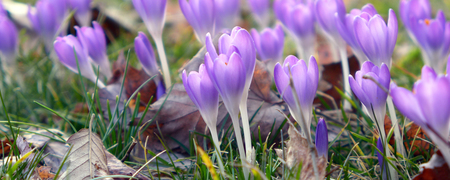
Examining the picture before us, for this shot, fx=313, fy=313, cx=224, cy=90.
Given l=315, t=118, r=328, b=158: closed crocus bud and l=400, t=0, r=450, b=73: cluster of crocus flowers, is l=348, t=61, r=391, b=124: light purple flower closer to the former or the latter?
l=315, t=118, r=328, b=158: closed crocus bud

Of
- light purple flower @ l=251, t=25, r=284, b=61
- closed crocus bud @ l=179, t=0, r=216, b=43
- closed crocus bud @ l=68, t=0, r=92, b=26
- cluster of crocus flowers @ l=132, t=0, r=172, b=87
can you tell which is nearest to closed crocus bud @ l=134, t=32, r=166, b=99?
cluster of crocus flowers @ l=132, t=0, r=172, b=87

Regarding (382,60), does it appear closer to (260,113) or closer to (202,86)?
(260,113)

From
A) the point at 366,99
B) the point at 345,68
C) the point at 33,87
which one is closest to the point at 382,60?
the point at 366,99

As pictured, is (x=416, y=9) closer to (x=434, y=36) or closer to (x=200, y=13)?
(x=434, y=36)

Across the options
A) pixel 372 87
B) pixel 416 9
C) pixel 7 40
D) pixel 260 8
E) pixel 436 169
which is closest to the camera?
pixel 436 169

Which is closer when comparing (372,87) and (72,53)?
(372,87)

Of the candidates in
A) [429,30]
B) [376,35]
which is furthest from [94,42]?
[429,30]
